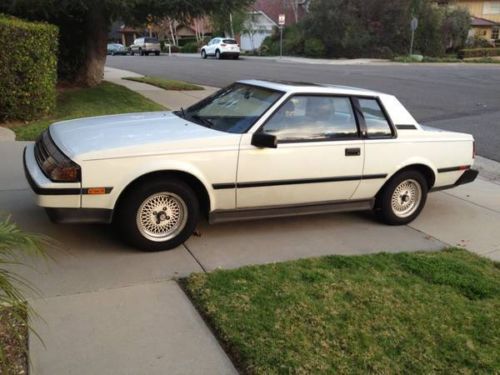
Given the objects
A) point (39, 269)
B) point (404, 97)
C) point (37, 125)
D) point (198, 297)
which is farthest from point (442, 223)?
point (404, 97)

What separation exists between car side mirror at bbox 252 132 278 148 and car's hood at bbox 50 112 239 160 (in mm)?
162

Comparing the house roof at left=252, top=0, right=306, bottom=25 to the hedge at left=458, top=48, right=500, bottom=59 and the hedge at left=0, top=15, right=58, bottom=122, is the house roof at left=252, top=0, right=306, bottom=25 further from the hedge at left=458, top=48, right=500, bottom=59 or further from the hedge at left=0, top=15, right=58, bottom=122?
the hedge at left=0, top=15, right=58, bottom=122

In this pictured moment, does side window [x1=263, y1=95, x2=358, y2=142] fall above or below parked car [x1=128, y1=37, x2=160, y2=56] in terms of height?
below

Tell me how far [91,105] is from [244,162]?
770cm

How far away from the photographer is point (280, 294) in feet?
13.2

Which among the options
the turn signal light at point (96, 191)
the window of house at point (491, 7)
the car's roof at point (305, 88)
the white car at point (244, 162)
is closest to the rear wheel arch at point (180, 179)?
the white car at point (244, 162)

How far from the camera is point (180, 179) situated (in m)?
4.78

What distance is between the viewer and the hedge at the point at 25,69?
8.90 metres

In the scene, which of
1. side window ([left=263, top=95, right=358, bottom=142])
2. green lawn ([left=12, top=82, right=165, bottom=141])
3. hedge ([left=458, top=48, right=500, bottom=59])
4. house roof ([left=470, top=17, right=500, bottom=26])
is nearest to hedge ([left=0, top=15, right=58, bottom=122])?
green lawn ([left=12, top=82, right=165, bottom=141])

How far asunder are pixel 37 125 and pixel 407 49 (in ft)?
137

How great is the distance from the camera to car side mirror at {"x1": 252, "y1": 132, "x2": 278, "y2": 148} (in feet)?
15.9

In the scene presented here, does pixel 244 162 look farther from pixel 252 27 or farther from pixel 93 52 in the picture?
pixel 252 27

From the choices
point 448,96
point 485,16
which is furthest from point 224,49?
Result: point 485,16

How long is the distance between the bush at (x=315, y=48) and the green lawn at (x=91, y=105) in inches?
1278
